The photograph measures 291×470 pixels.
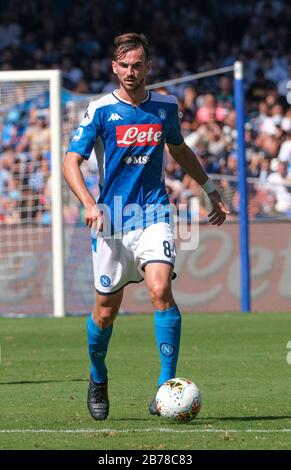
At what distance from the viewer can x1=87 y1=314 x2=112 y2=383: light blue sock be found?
26.1 feet

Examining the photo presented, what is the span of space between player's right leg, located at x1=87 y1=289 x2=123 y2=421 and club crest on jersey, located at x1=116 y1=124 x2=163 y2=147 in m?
0.98

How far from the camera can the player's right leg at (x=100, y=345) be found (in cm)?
782

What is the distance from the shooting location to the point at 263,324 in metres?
15.2

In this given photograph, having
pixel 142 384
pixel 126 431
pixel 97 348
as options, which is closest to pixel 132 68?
pixel 97 348

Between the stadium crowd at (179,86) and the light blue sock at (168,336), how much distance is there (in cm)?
1056

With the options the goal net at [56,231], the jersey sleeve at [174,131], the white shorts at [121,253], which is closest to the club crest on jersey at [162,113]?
the jersey sleeve at [174,131]

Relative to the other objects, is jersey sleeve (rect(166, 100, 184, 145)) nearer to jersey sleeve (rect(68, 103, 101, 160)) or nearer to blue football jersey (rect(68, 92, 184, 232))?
blue football jersey (rect(68, 92, 184, 232))

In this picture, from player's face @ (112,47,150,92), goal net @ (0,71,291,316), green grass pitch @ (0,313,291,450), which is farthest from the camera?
goal net @ (0,71,291,316)

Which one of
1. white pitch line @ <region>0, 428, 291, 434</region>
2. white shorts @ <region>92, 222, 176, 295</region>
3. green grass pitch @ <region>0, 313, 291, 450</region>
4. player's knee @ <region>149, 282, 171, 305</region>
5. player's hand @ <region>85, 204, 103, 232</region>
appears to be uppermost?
player's hand @ <region>85, 204, 103, 232</region>

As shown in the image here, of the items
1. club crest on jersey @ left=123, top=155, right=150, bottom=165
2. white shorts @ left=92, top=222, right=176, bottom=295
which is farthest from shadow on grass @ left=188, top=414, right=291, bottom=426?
club crest on jersey @ left=123, top=155, right=150, bottom=165

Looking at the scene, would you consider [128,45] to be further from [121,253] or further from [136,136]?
[121,253]

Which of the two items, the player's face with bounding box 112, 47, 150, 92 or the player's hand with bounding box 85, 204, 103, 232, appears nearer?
the player's hand with bounding box 85, 204, 103, 232
